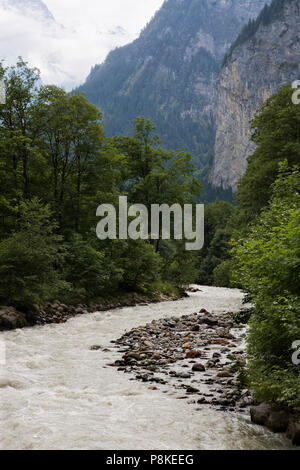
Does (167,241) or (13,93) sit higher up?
(13,93)

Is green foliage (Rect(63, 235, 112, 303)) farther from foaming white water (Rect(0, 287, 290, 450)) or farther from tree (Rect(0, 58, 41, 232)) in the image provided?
foaming white water (Rect(0, 287, 290, 450))

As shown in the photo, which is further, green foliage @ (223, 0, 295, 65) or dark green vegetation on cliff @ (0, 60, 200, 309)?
green foliage @ (223, 0, 295, 65)

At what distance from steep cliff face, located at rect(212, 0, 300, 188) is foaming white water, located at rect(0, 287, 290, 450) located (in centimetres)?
12303

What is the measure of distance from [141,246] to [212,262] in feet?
149

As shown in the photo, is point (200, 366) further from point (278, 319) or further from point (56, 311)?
point (56, 311)

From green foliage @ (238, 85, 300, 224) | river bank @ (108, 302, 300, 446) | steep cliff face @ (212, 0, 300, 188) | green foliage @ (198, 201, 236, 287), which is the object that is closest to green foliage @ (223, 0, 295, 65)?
steep cliff face @ (212, 0, 300, 188)

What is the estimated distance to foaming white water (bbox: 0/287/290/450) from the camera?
16.9 ft

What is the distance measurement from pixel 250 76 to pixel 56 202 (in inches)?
5618

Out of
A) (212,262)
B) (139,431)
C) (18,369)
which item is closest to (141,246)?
(18,369)

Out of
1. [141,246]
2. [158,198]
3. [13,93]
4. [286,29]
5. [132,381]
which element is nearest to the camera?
[132,381]

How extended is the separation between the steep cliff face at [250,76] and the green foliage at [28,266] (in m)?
115

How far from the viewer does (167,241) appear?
40.6 meters

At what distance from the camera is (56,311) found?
56.9ft
